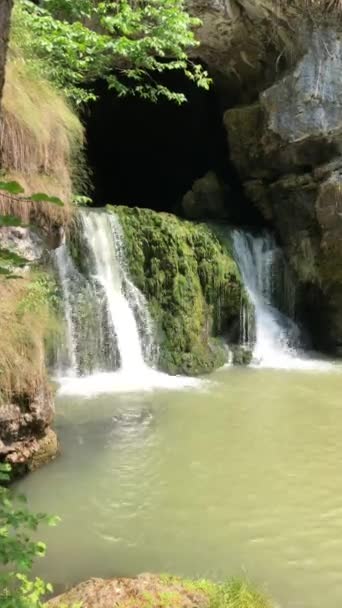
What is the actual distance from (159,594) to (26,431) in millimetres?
2098

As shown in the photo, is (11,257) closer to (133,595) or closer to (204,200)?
(133,595)

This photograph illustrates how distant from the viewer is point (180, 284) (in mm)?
9711

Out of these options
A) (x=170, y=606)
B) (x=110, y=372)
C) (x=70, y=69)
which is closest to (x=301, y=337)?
(x=110, y=372)

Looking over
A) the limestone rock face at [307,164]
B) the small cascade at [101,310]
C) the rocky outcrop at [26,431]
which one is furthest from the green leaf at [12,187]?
the limestone rock face at [307,164]

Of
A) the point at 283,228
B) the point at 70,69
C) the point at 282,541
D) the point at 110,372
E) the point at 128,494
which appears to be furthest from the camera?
the point at 283,228

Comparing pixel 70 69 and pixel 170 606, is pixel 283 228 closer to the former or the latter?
pixel 70 69

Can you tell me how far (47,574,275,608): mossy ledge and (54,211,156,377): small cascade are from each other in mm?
5459

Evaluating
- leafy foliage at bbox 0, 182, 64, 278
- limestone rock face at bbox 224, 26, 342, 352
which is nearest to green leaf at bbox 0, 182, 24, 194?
leafy foliage at bbox 0, 182, 64, 278

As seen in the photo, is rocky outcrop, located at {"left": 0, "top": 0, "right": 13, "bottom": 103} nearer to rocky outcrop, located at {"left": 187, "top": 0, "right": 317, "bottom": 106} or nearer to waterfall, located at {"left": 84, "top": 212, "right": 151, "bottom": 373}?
waterfall, located at {"left": 84, "top": 212, "right": 151, "bottom": 373}

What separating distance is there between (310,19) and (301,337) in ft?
19.6

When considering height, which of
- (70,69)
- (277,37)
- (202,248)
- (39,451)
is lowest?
(39,451)

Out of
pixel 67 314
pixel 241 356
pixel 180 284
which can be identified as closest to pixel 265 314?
pixel 241 356

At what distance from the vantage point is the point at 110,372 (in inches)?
337

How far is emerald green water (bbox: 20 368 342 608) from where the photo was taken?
11.1ft
